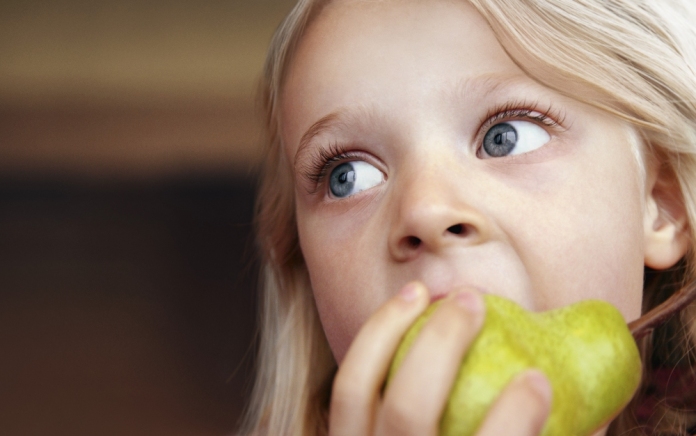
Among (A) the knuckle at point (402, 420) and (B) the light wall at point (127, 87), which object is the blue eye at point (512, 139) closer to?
(A) the knuckle at point (402, 420)

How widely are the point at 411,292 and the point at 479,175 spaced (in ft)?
0.63

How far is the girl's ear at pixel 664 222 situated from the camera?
914 mm

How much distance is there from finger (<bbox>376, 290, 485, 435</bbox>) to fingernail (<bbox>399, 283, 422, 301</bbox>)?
1.8 inches

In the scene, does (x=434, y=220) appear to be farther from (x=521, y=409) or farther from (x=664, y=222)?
(x=664, y=222)

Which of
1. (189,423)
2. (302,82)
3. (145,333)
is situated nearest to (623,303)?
(302,82)

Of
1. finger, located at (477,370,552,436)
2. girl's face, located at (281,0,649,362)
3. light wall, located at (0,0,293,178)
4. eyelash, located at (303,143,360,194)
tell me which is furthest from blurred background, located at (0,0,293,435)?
finger, located at (477,370,552,436)

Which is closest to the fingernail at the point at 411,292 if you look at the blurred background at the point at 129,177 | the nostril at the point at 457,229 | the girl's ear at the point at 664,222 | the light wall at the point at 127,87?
the nostril at the point at 457,229

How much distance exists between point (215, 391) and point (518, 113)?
1.39 meters

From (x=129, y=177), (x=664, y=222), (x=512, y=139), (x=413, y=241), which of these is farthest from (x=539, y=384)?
(x=129, y=177)

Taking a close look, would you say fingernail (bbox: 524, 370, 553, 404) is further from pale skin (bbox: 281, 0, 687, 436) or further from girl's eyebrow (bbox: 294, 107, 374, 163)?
girl's eyebrow (bbox: 294, 107, 374, 163)

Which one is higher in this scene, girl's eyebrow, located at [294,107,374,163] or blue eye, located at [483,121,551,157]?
girl's eyebrow, located at [294,107,374,163]

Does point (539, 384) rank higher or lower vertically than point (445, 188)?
lower

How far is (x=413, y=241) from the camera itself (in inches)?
29.7

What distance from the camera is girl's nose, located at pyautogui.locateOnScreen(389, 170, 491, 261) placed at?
71 centimetres
